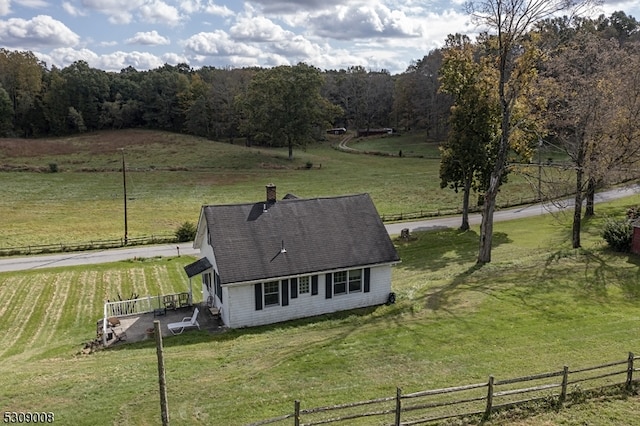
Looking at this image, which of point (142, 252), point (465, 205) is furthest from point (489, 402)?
point (142, 252)

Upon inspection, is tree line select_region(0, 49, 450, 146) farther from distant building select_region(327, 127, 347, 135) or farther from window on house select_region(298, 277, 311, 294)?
window on house select_region(298, 277, 311, 294)

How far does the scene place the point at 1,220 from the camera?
47.1 meters

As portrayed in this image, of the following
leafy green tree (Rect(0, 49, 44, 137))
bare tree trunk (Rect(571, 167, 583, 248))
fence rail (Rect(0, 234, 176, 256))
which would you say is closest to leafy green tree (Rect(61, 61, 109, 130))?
leafy green tree (Rect(0, 49, 44, 137))

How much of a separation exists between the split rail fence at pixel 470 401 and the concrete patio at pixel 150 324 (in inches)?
388

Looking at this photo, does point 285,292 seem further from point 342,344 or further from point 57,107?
point 57,107

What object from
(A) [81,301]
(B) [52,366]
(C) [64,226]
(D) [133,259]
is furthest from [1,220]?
(B) [52,366]

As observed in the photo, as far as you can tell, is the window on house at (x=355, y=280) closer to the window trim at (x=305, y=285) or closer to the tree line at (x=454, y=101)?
the window trim at (x=305, y=285)

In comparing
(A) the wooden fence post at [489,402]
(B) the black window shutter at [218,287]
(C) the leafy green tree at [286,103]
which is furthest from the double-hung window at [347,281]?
(C) the leafy green tree at [286,103]

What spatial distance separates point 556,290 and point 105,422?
19.9m

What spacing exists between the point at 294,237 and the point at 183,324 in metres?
6.26

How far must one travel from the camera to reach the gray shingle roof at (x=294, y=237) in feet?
74.7

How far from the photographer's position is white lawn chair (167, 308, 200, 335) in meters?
22.2

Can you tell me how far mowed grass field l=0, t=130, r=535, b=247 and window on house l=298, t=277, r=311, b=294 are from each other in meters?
16.8

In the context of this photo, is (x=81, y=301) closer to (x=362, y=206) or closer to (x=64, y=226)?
(x=362, y=206)
